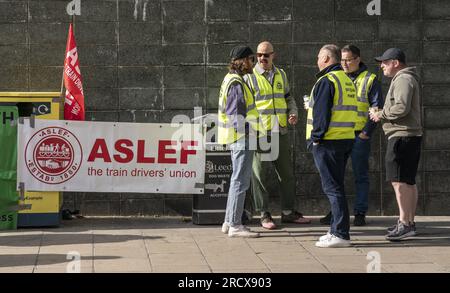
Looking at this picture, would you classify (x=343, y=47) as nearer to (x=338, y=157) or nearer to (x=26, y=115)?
(x=338, y=157)

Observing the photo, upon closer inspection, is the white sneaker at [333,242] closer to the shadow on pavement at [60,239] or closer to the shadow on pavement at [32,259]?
the shadow on pavement at [60,239]

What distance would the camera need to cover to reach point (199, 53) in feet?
35.2

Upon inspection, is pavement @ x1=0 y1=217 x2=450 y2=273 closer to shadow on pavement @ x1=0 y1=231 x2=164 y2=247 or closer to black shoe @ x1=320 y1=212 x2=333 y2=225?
shadow on pavement @ x1=0 y1=231 x2=164 y2=247

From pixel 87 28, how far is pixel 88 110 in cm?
102

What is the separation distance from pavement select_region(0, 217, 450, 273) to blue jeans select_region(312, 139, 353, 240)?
10.1 inches

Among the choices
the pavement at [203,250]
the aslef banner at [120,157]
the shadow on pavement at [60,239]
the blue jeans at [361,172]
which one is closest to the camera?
the pavement at [203,250]

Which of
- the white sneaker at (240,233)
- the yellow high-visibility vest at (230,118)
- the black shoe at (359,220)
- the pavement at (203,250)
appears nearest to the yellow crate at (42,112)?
the pavement at (203,250)

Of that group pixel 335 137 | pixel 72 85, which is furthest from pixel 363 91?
pixel 72 85

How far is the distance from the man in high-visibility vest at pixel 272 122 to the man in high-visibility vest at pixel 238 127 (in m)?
0.65

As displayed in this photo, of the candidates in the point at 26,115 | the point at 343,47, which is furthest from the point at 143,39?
the point at 343,47

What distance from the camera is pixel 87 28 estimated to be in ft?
34.8

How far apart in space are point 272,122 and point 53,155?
2.58 m

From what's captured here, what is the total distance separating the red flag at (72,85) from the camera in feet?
33.5

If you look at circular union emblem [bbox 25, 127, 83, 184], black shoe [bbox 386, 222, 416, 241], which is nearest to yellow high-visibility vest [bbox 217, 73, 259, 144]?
circular union emblem [bbox 25, 127, 83, 184]
